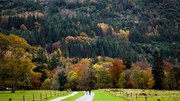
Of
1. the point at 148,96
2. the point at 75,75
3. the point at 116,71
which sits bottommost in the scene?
the point at 75,75

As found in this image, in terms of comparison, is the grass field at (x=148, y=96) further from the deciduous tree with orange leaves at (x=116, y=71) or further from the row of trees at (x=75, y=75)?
the deciduous tree with orange leaves at (x=116, y=71)

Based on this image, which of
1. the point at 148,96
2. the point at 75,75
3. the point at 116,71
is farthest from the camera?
the point at 75,75

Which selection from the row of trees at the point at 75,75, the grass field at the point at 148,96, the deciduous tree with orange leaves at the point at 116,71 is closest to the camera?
the grass field at the point at 148,96

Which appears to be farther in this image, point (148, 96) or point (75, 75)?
point (75, 75)

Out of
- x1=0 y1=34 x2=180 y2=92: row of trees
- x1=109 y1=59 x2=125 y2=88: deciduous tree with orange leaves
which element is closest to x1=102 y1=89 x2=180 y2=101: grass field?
x1=0 y1=34 x2=180 y2=92: row of trees

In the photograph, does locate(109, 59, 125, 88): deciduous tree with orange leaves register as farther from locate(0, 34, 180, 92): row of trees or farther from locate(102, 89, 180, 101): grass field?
locate(102, 89, 180, 101): grass field

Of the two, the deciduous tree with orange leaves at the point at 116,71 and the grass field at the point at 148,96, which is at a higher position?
the grass field at the point at 148,96

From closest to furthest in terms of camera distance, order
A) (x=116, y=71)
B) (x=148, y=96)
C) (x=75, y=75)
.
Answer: (x=148, y=96) → (x=116, y=71) → (x=75, y=75)

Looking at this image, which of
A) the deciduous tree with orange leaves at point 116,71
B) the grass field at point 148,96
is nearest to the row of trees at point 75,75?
the deciduous tree with orange leaves at point 116,71

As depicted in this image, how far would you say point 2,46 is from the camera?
96938mm

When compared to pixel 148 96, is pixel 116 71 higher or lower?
lower

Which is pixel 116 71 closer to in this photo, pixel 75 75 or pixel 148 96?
pixel 75 75

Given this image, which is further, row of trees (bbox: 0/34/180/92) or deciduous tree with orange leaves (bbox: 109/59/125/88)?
deciduous tree with orange leaves (bbox: 109/59/125/88)

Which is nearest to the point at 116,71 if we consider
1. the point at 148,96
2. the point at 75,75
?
the point at 75,75
